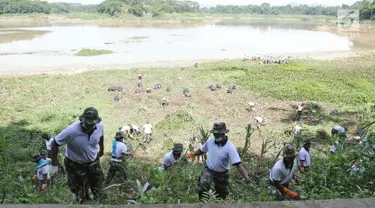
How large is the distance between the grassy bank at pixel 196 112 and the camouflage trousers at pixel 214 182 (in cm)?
17

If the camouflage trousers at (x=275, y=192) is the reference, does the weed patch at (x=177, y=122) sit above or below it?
below

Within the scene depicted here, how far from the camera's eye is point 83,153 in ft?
13.6

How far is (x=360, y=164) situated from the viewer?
3.76 metres

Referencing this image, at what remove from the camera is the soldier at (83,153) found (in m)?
4.00

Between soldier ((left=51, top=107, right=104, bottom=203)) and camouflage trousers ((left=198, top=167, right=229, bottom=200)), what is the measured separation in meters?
1.27

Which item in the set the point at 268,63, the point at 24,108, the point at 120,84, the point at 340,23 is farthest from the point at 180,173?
the point at 340,23

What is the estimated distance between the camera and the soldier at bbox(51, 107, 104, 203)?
4.00 meters

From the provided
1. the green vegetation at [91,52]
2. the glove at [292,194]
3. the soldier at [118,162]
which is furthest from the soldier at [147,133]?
the green vegetation at [91,52]

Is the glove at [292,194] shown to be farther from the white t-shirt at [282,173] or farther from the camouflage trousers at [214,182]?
the camouflage trousers at [214,182]

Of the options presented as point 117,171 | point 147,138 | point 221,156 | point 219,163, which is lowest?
point 147,138

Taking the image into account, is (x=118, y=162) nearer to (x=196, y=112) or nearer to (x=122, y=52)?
(x=196, y=112)

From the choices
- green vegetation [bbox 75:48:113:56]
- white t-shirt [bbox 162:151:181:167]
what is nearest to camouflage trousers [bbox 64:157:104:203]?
white t-shirt [bbox 162:151:181:167]

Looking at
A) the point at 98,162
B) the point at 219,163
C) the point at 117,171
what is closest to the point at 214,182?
the point at 219,163

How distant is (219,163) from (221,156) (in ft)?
0.35
